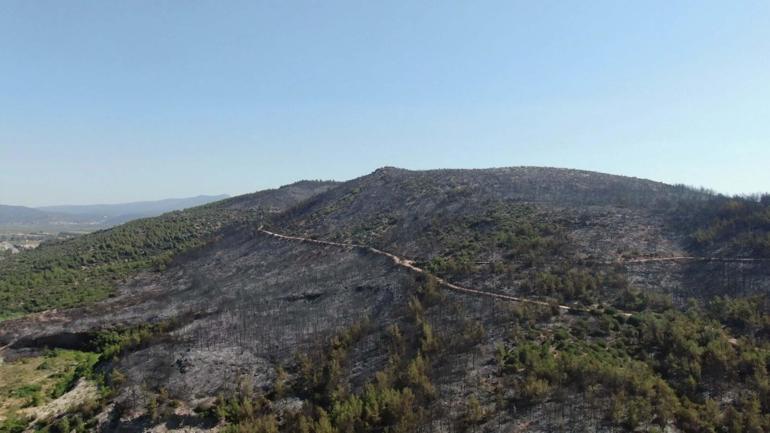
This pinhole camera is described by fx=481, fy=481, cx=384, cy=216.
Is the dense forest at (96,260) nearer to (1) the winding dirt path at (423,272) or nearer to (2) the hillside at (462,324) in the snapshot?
(2) the hillside at (462,324)

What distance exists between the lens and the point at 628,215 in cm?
4362

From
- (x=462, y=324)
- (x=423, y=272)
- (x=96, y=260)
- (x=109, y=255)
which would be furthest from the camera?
(x=109, y=255)

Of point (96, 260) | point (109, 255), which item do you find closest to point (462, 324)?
point (96, 260)

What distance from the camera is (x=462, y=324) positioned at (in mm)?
27375

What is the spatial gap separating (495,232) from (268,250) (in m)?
27.8

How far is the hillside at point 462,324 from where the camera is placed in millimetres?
19219

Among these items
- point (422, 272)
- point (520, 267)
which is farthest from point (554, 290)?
point (422, 272)

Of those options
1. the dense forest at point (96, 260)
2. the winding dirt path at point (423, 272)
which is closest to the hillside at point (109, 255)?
the dense forest at point (96, 260)

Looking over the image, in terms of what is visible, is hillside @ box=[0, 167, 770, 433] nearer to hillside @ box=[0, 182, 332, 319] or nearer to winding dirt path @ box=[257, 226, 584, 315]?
winding dirt path @ box=[257, 226, 584, 315]

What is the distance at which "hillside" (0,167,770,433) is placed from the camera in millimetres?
19219

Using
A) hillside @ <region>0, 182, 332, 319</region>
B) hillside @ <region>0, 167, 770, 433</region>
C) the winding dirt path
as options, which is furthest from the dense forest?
the winding dirt path

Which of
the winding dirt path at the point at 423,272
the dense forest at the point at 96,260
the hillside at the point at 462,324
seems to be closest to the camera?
the hillside at the point at 462,324

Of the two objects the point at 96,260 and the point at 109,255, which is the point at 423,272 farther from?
the point at 109,255

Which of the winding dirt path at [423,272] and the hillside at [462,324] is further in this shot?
the winding dirt path at [423,272]
